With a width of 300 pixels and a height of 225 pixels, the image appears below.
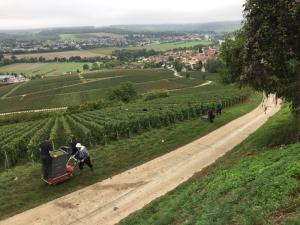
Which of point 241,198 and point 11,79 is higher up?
point 241,198

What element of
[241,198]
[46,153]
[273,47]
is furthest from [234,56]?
[241,198]

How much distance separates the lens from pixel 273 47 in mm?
19406

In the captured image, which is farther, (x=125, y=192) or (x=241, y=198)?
(x=125, y=192)

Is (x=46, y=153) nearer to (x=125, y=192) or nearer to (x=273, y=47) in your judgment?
(x=125, y=192)

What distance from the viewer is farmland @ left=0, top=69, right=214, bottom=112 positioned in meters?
113

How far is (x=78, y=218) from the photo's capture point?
15.5 metres

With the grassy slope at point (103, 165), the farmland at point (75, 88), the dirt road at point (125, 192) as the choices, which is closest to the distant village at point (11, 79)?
the farmland at point (75, 88)

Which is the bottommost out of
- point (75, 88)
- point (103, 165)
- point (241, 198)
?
point (75, 88)

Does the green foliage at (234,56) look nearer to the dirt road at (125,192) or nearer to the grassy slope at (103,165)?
the dirt road at (125,192)

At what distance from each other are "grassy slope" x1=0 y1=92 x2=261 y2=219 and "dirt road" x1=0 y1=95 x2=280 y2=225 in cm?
67

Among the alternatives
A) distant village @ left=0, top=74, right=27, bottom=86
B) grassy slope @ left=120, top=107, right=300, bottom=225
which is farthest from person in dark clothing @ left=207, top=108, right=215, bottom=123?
distant village @ left=0, top=74, right=27, bottom=86

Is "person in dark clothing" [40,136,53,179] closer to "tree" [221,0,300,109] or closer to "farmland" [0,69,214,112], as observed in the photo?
"tree" [221,0,300,109]

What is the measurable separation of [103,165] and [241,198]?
11494 millimetres

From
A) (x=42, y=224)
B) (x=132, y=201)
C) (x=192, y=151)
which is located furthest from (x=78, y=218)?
(x=192, y=151)
